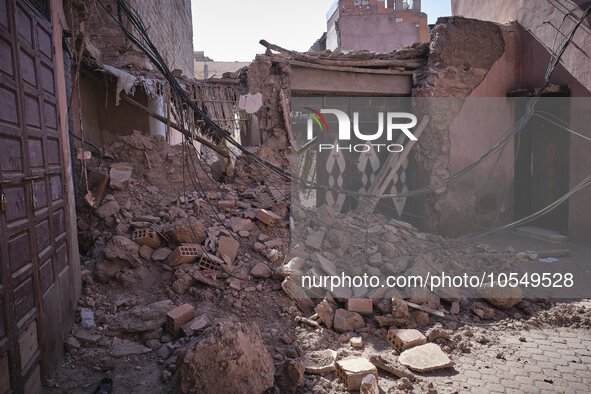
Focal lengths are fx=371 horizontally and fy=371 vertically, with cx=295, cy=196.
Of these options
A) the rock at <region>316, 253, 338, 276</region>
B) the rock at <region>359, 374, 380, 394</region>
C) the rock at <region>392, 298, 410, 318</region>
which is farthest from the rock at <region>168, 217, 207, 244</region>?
the rock at <region>359, 374, 380, 394</region>

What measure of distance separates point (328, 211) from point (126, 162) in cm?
298

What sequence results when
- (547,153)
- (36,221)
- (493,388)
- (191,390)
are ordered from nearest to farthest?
(191,390) → (36,221) → (493,388) → (547,153)

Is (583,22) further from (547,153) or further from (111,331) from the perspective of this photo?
(111,331)

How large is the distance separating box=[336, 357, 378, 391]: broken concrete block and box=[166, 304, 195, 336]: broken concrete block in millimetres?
1402

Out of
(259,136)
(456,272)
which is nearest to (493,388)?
(456,272)

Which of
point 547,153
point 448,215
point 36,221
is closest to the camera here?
point 36,221

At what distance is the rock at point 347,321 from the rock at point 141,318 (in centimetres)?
163

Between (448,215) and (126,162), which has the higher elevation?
(126,162)

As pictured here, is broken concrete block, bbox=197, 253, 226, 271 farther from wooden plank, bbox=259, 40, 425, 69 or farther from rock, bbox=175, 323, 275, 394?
wooden plank, bbox=259, 40, 425, 69

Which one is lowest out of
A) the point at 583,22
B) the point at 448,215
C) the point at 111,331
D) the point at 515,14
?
the point at 111,331

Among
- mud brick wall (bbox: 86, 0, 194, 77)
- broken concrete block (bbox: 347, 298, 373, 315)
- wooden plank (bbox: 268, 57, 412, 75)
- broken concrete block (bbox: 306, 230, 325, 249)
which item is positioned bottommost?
broken concrete block (bbox: 347, 298, 373, 315)

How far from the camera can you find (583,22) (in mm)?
6008

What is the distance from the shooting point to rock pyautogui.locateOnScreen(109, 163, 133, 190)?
16.0 ft

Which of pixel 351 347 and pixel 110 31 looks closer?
pixel 351 347
